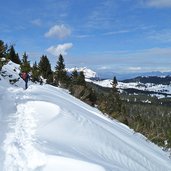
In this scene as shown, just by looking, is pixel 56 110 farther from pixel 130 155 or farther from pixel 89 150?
pixel 89 150

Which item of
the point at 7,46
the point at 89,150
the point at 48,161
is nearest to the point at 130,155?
the point at 89,150

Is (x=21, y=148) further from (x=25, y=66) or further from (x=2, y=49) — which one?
(x=25, y=66)

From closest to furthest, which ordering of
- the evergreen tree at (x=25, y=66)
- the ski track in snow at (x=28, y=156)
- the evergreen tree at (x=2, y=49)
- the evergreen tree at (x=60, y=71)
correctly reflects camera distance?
the ski track in snow at (x=28, y=156)
the evergreen tree at (x=2, y=49)
the evergreen tree at (x=25, y=66)
the evergreen tree at (x=60, y=71)

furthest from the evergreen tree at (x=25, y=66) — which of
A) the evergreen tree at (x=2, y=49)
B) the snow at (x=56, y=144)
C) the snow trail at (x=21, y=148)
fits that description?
the snow trail at (x=21, y=148)

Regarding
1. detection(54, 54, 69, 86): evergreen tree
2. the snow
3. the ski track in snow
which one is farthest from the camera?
detection(54, 54, 69, 86): evergreen tree

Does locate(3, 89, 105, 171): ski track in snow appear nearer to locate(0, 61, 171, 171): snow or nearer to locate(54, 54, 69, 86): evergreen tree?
locate(0, 61, 171, 171): snow

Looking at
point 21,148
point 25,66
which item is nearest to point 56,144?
point 21,148

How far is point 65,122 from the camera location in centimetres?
1491

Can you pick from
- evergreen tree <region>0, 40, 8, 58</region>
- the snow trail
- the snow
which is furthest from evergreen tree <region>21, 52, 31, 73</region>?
the snow trail

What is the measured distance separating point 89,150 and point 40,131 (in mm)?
2044

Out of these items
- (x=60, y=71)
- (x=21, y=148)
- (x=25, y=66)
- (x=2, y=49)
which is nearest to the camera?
(x=21, y=148)

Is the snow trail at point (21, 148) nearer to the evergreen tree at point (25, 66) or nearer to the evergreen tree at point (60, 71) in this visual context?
the evergreen tree at point (25, 66)

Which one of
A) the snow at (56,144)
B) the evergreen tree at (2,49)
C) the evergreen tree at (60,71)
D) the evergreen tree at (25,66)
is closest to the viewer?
the snow at (56,144)

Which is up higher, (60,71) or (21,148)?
(60,71)
